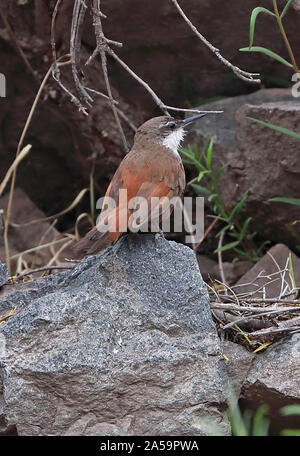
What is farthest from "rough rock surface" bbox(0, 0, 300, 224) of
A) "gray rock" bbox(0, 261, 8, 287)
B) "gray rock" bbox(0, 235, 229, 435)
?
"gray rock" bbox(0, 235, 229, 435)

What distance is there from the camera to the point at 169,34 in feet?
15.4

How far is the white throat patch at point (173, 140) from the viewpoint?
3.86 m

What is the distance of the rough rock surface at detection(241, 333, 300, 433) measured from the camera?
307cm

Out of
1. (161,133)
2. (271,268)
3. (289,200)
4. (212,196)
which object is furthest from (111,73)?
(271,268)

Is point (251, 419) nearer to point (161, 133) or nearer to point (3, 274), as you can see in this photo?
point (3, 274)

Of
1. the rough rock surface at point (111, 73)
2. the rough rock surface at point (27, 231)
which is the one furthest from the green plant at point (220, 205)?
the rough rock surface at point (27, 231)

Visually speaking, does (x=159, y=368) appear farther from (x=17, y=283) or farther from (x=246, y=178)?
(x=246, y=178)

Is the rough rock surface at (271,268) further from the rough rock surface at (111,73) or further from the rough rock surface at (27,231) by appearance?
the rough rock surface at (27,231)

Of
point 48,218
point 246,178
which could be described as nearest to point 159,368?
point 246,178

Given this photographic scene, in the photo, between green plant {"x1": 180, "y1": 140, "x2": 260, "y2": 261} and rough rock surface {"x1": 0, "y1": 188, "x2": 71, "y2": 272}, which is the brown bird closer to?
green plant {"x1": 180, "y1": 140, "x2": 260, "y2": 261}

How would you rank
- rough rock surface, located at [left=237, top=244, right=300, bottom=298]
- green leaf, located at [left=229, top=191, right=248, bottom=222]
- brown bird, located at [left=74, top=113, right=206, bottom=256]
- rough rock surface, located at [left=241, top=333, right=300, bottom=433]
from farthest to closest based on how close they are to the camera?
green leaf, located at [left=229, top=191, right=248, bottom=222]
rough rock surface, located at [left=237, top=244, right=300, bottom=298]
brown bird, located at [left=74, top=113, right=206, bottom=256]
rough rock surface, located at [left=241, top=333, right=300, bottom=433]

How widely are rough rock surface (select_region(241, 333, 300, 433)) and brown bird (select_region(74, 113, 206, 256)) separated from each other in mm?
782

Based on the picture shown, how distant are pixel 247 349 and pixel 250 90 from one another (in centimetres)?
213

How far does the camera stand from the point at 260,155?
457 centimetres
